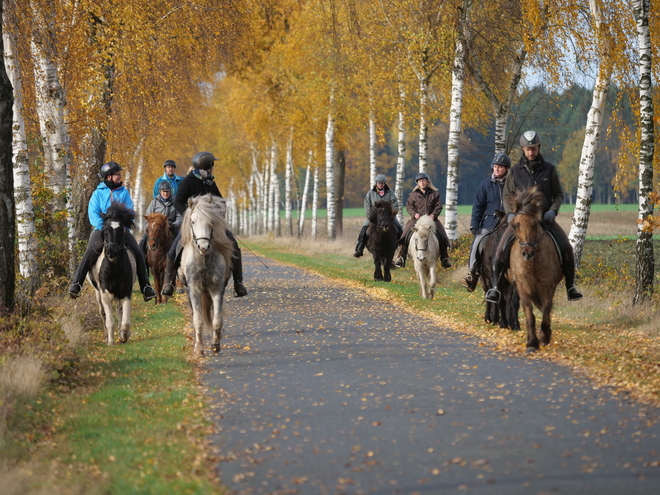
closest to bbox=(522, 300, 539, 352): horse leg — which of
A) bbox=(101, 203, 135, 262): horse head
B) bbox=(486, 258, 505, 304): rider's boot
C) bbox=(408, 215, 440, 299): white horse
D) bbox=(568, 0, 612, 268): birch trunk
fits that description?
bbox=(486, 258, 505, 304): rider's boot

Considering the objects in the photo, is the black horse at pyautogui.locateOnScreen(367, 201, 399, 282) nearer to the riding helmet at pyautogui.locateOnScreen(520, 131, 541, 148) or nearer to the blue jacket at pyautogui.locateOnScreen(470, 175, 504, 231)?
the blue jacket at pyautogui.locateOnScreen(470, 175, 504, 231)

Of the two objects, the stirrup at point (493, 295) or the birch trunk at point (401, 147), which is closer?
the stirrup at point (493, 295)

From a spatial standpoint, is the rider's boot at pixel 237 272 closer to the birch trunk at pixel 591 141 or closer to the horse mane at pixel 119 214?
the horse mane at pixel 119 214

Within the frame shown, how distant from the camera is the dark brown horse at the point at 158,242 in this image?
1769 cm

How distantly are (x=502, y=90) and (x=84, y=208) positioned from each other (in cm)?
1231

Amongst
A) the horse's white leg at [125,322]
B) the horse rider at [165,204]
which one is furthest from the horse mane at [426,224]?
the horse's white leg at [125,322]

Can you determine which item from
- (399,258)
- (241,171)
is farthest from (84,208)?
(241,171)

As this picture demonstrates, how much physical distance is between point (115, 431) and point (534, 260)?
589 centimetres

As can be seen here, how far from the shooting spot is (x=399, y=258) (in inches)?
795

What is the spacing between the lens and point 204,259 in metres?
Result: 11.2

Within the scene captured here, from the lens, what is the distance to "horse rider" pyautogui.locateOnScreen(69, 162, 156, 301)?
42.0ft

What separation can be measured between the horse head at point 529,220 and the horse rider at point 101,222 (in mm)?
5550

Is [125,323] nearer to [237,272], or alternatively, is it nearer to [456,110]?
[237,272]

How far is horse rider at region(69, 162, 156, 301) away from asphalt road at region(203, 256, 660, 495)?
7.69 feet
